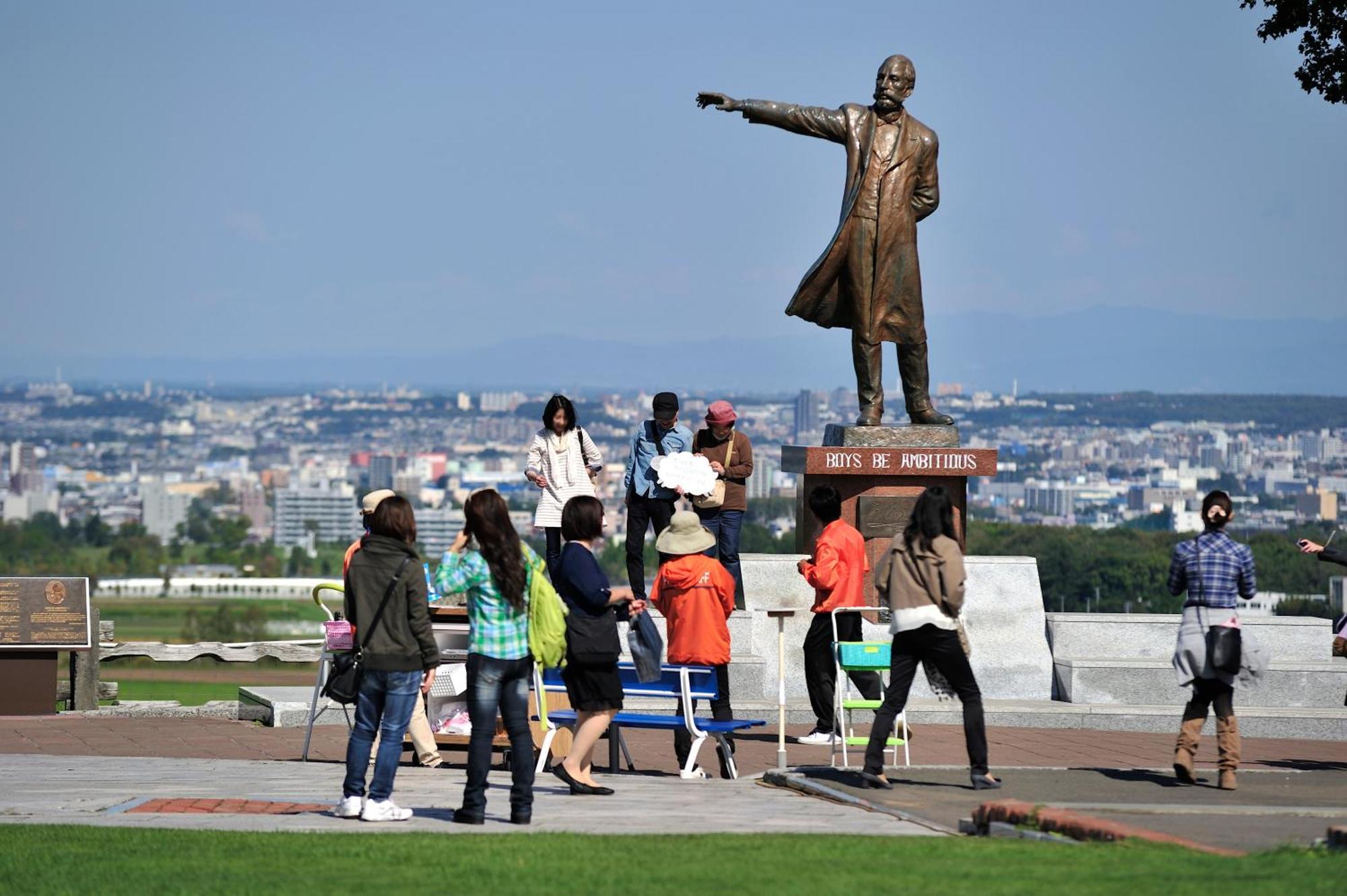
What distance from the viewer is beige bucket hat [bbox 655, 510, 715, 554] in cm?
1128

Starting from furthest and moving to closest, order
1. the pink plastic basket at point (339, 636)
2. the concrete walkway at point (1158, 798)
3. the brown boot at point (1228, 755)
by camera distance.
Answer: the pink plastic basket at point (339, 636) → the brown boot at point (1228, 755) → the concrete walkway at point (1158, 798)

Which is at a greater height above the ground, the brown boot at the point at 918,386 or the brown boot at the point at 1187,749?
the brown boot at the point at 918,386

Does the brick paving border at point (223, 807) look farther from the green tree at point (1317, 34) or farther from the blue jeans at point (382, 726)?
the green tree at point (1317, 34)

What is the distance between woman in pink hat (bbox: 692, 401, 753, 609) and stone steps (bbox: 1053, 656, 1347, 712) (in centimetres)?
254

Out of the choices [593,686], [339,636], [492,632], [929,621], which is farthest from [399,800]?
[929,621]

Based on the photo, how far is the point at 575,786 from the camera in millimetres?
10250

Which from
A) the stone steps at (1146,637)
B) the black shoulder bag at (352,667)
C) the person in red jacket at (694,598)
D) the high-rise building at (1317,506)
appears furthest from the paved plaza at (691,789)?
the high-rise building at (1317,506)

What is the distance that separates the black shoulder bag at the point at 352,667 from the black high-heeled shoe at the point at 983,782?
2996mm

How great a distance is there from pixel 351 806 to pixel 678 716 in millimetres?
2448

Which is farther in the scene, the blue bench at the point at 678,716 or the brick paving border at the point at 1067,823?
the blue bench at the point at 678,716

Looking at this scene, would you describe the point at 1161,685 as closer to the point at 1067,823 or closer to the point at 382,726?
the point at 1067,823

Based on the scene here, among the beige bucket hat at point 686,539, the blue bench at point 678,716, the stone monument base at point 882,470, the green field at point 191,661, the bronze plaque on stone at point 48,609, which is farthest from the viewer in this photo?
the green field at point 191,661

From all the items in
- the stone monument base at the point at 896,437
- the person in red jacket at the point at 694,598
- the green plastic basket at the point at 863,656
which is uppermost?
the stone monument base at the point at 896,437

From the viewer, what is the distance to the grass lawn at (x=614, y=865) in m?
7.22
